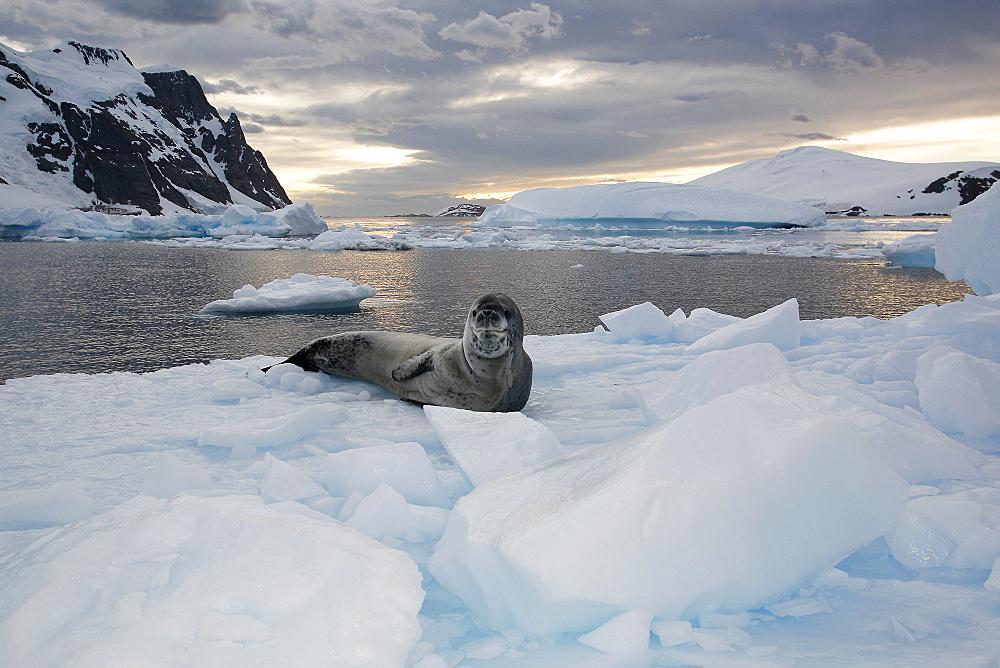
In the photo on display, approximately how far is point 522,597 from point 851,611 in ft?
2.16

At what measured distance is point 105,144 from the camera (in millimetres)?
62938

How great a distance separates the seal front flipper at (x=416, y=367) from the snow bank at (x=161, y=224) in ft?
84.9

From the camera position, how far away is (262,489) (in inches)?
70.5

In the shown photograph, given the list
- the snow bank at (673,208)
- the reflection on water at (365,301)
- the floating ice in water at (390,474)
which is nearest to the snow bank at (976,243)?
the reflection on water at (365,301)

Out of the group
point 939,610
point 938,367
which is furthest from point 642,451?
point 938,367

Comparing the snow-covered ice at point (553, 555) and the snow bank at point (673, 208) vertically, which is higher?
the snow bank at point (673, 208)

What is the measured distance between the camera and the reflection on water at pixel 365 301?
5.92 meters

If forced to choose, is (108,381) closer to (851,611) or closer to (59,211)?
(851,611)

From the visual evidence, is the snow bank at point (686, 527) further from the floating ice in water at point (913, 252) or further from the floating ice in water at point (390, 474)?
the floating ice in water at point (913, 252)

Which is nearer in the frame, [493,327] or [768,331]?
[493,327]

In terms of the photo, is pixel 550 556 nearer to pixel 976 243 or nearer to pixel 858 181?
pixel 976 243

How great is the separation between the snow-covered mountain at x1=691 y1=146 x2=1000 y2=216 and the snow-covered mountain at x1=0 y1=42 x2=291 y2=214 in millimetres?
60524

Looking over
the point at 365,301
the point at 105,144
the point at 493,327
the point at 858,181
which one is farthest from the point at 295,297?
the point at 858,181

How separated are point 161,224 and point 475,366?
29.9 m
